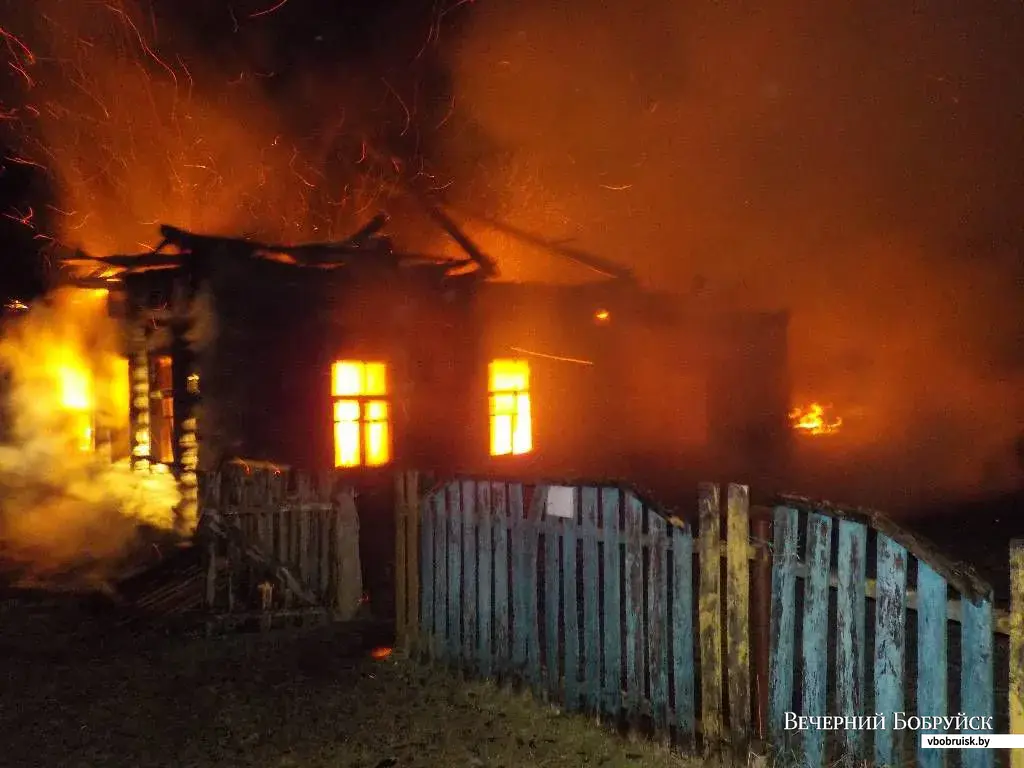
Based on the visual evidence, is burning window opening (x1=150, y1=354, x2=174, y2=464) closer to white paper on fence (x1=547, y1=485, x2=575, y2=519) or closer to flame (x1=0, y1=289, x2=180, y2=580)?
flame (x1=0, y1=289, x2=180, y2=580)

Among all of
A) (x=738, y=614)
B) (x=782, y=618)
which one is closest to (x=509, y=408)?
(x=738, y=614)

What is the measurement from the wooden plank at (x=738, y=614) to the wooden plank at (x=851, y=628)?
0.56 meters

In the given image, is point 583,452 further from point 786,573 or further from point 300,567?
point 786,573

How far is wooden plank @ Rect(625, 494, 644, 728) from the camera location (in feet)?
15.9

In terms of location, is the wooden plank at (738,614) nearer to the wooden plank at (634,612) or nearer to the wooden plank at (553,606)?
the wooden plank at (634,612)

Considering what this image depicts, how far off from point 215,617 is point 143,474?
6097 mm

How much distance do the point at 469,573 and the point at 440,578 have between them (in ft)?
1.32

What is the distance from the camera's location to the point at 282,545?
26.8ft

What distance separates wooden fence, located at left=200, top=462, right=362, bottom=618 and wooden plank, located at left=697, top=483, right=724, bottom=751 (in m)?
4.43

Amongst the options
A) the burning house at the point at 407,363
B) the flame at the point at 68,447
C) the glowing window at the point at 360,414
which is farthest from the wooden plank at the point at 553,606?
the flame at the point at 68,447

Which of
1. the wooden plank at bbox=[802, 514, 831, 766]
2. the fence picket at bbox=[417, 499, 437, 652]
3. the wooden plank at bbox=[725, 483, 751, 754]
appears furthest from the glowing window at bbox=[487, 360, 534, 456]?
the wooden plank at bbox=[802, 514, 831, 766]

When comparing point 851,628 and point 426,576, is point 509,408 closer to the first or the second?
point 426,576

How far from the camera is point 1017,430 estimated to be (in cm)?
1756

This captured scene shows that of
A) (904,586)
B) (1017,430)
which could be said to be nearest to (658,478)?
(1017,430)
